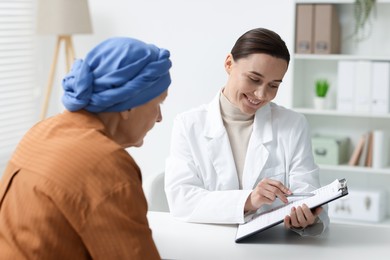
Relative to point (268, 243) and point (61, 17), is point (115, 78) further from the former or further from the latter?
point (61, 17)

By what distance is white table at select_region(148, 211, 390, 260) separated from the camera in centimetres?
207

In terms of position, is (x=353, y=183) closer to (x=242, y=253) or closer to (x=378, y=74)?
(x=378, y=74)

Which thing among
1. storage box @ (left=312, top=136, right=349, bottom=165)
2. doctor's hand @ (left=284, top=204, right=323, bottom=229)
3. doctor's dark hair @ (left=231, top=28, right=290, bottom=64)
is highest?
doctor's dark hair @ (left=231, top=28, right=290, bottom=64)

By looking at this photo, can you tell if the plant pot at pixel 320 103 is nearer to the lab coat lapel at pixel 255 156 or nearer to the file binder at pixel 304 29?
the file binder at pixel 304 29

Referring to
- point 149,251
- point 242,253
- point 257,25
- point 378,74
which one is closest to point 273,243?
point 242,253

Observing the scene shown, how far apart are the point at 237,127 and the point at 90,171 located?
1187 mm

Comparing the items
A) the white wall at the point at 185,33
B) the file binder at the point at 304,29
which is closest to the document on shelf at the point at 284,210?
the file binder at the point at 304,29

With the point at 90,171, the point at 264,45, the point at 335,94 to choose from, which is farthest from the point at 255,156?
the point at 335,94

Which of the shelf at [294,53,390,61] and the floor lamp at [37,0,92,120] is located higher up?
the floor lamp at [37,0,92,120]

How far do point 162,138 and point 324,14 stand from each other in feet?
4.69

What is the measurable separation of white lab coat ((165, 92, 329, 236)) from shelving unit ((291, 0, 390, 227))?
1.75 metres

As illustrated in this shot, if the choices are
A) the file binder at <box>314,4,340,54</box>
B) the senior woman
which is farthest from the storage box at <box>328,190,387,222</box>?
the senior woman

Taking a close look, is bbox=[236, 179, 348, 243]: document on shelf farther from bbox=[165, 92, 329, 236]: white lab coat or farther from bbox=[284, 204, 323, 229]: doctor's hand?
bbox=[165, 92, 329, 236]: white lab coat

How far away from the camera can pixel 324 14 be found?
4.23 m
